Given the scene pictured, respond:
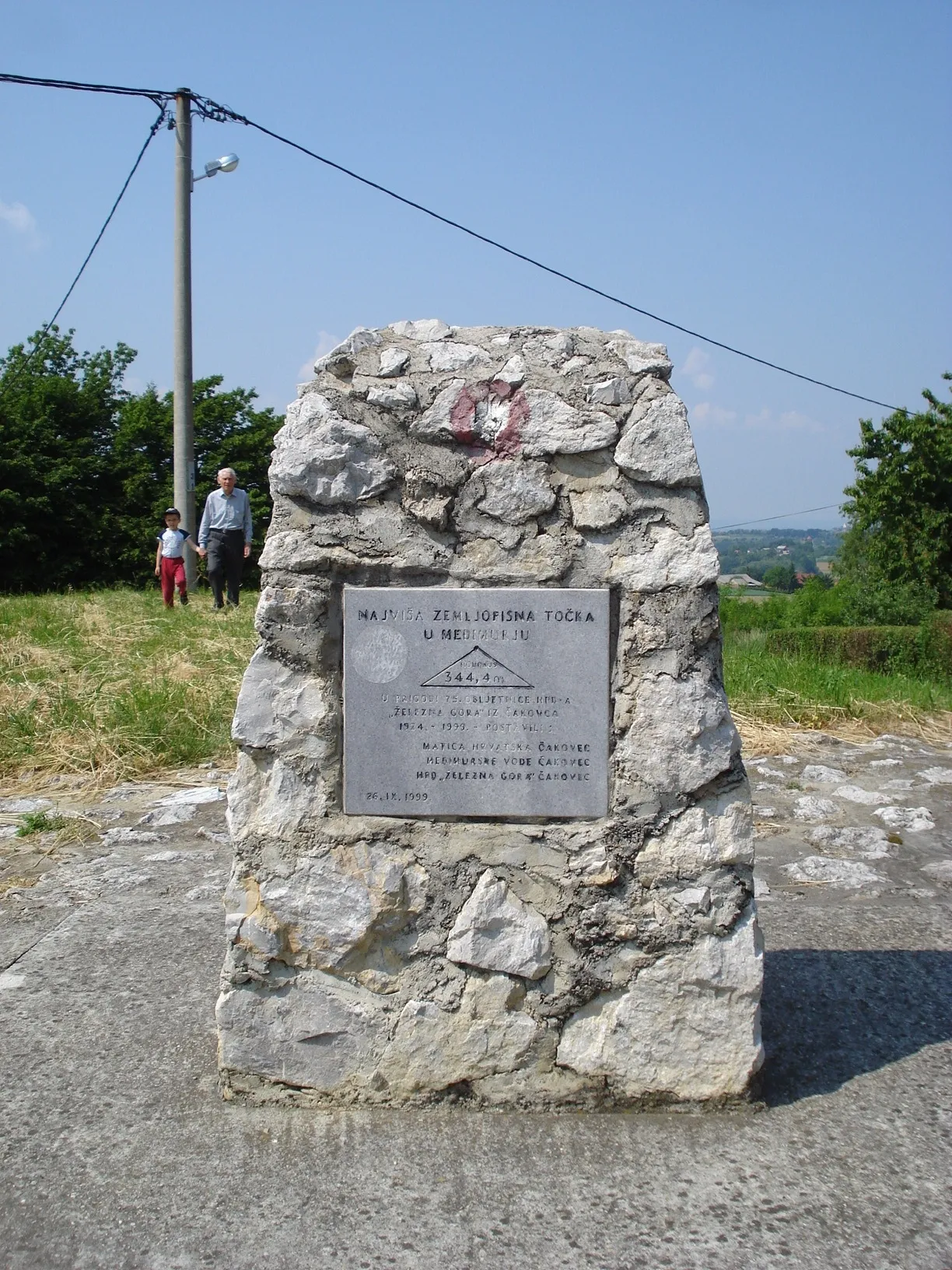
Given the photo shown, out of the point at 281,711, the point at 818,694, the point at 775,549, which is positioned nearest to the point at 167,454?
the point at 818,694

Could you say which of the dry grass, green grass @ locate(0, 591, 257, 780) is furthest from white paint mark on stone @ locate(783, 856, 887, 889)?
green grass @ locate(0, 591, 257, 780)

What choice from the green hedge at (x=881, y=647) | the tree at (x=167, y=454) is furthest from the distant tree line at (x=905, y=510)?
the tree at (x=167, y=454)

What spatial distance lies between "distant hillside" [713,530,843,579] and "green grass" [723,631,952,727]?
26352 mm

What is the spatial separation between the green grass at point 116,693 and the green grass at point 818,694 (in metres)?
3.23

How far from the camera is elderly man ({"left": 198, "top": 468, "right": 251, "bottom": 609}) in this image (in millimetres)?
11008

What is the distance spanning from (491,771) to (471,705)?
17 cm

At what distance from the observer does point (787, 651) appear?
1118cm

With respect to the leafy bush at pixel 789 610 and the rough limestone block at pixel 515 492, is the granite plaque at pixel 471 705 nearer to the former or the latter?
the rough limestone block at pixel 515 492

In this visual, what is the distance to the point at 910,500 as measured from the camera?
1617 centimetres

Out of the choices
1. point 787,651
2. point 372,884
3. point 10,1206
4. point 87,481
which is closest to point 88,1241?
point 10,1206

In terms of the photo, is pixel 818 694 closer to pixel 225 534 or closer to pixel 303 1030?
pixel 303 1030

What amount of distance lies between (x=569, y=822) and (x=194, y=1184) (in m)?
1.17

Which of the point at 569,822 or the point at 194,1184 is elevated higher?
the point at 569,822

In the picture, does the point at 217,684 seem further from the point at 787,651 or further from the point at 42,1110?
the point at 787,651
